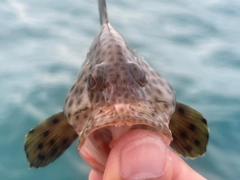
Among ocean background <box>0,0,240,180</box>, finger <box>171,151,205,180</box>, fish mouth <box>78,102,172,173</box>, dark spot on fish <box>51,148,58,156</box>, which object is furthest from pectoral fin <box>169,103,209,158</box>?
ocean background <box>0,0,240,180</box>

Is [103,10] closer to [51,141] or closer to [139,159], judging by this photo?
[51,141]

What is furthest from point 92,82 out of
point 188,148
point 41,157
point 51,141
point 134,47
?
point 134,47

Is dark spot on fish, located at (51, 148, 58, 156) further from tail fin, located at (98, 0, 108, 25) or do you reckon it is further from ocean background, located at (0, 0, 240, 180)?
ocean background, located at (0, 0, 240, 180)

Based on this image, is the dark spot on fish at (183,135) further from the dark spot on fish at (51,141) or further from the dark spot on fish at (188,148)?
the dark spot on fish at (51,141)

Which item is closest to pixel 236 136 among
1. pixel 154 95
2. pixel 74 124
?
pixel 154 95

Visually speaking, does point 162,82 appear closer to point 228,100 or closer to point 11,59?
point 228,100

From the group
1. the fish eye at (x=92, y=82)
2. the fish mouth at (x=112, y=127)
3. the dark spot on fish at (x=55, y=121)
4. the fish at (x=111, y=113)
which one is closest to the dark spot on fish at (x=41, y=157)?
the fish at (x=111, y=113)
